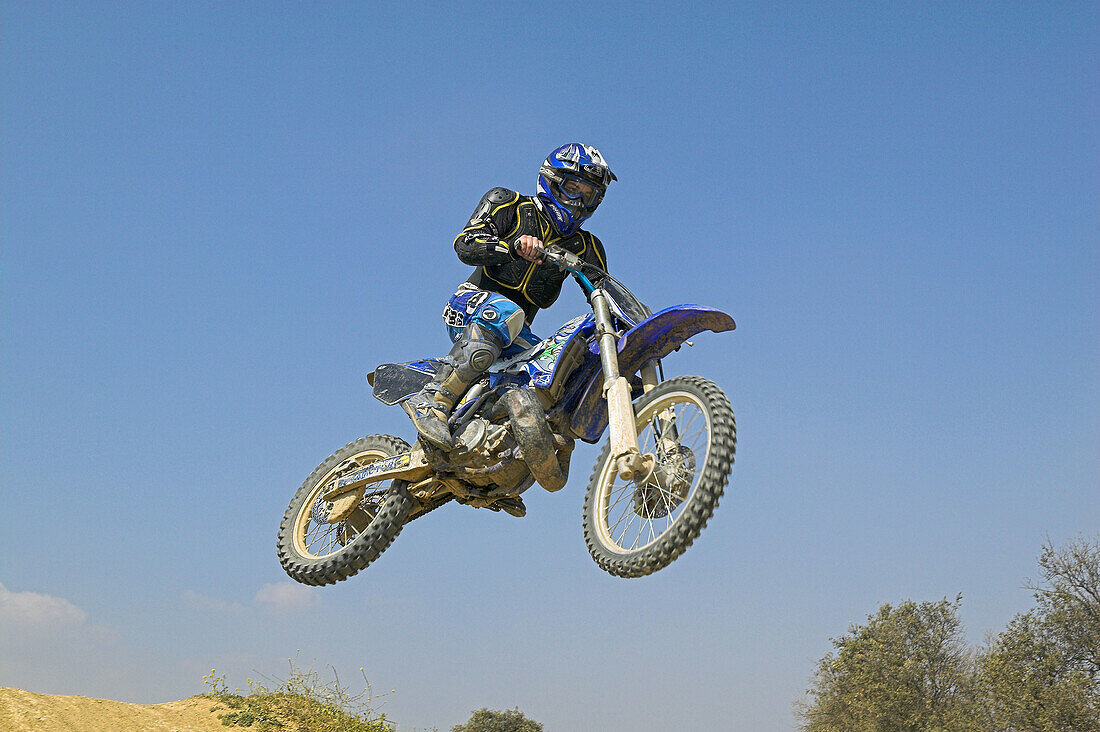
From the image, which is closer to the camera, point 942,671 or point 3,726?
point 3,726

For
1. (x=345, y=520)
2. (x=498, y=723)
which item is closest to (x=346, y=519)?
(x=345, y=520)

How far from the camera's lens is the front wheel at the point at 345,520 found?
1034cm

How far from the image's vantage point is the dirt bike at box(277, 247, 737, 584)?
7.64m

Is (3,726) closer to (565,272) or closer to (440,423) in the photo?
(440,423)

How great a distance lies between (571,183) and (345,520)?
4.69 m

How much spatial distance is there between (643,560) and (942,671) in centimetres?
3242

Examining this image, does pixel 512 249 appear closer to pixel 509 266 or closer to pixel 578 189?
pixel 509 266

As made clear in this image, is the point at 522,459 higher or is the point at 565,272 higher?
the point at 565,272

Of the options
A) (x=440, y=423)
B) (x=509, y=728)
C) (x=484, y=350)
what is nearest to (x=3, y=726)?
(x=440, y=423)

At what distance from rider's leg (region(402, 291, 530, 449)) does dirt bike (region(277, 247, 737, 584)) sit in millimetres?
142

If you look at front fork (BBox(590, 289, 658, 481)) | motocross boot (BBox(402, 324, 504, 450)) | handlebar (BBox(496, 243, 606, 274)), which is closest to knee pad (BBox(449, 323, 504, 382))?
motocross boot (BBox(402, 324, 504, 450))

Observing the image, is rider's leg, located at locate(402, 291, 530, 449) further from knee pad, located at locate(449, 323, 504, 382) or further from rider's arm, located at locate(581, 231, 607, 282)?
rider's arm, located at locate(581, 231, 607, 282)

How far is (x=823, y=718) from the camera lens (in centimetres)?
3575

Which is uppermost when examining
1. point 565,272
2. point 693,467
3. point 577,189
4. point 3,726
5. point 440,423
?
point 577,189
